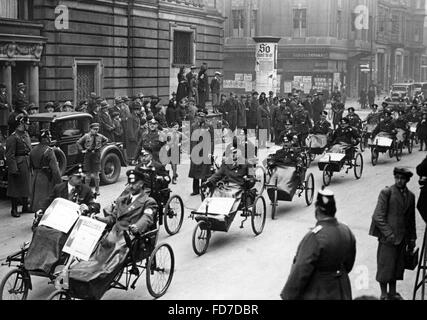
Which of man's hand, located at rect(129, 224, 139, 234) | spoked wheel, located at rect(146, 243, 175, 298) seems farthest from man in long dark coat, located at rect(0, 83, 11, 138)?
man's hand, located at rect(129, 224, 139, 234)

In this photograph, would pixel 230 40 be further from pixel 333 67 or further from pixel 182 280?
pixel 182 280

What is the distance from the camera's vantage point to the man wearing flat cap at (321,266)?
557 cm

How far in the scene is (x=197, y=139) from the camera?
51.1ft

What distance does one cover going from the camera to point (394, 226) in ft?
25.5

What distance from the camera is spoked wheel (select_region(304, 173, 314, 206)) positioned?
13.6 meters

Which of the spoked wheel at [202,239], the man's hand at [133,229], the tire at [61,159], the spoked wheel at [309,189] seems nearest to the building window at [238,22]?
the spoked wheel at [309,189]

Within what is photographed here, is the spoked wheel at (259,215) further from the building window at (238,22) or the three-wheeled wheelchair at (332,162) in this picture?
the building window at (238,22)

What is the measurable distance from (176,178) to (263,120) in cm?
977

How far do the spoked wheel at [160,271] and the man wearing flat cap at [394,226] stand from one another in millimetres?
2685

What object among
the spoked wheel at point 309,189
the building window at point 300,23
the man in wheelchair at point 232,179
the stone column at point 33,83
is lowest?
the spoked wheel at point 309,189

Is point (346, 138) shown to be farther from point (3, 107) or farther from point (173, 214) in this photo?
point (3, 107)

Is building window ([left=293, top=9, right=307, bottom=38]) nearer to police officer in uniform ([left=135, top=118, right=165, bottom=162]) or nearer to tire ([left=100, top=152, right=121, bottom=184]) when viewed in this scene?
tire ([left=100, top=152, right=121, bottom=184])

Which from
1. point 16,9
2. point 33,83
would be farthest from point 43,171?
point 16,9

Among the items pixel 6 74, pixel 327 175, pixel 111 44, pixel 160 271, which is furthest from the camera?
pixel 111 44
